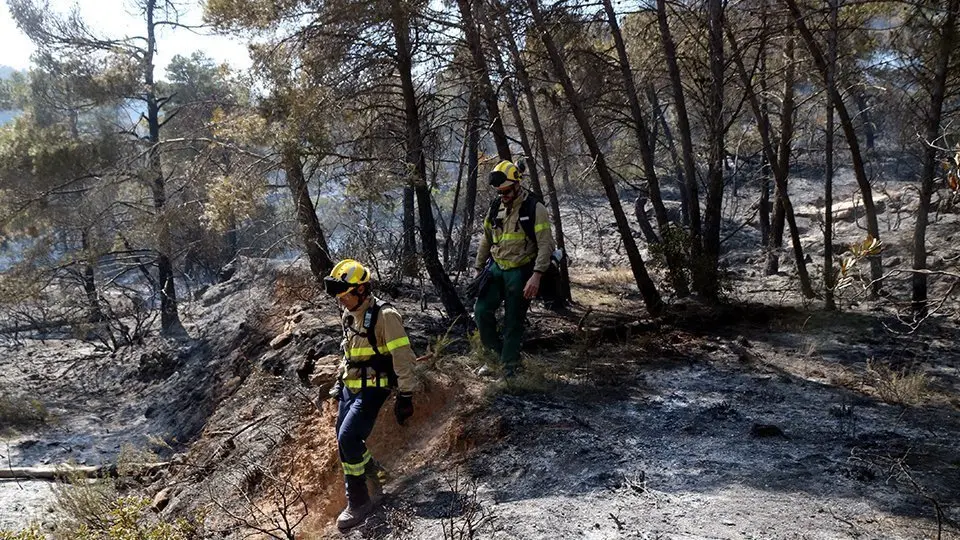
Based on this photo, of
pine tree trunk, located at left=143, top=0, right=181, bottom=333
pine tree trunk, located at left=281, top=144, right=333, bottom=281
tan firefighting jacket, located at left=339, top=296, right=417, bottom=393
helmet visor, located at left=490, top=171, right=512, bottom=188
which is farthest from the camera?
pine tree trunk, located at left=143, top=0, right=181, bottom=333

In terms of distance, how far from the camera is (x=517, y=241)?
6043mm

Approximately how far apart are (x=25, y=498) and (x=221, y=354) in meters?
3.98

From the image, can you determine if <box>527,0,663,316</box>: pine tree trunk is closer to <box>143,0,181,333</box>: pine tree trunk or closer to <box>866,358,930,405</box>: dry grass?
<box>866,358,930,405</box>: dry grass

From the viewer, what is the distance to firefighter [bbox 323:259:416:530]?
4.61 meters

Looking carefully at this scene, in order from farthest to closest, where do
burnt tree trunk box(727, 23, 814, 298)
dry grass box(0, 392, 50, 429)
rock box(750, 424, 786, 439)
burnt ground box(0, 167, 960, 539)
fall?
dry grass box(0, 392, 50, 429) < burnt tree trunk box(727, 23, 814, 298) < rock box(750, 424, 786, 439) < burnt ground box(0, 167, 960, 539)

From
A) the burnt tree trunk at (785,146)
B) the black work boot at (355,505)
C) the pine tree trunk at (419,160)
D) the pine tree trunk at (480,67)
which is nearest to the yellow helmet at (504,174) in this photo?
the black work boot at (355,505)

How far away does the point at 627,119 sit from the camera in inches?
392

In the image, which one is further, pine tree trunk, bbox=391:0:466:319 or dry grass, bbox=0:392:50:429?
dry grass, bbox=0:392:50:429

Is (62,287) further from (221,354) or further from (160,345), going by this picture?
(221,354)

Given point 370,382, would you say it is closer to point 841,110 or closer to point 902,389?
point 902,389

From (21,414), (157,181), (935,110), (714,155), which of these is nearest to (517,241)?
(714,155)

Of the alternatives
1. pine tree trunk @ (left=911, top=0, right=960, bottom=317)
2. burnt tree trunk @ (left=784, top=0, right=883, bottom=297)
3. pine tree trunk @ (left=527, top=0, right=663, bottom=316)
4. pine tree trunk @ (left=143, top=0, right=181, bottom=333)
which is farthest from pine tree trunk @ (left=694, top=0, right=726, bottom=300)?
pine tree trunk @ (left=143, top=0, right=181, bottom=333)

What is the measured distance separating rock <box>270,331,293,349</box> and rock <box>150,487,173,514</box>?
254 cm

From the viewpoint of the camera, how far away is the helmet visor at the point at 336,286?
14.9ft
